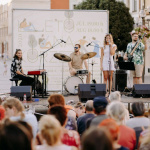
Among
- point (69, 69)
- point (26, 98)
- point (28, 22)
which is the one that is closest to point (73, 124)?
point (26, 98)

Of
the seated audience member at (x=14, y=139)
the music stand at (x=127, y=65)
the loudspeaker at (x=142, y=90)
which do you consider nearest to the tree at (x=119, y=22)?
the music stand at (x=127, y=65)

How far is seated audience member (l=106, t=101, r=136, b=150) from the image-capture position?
523cm

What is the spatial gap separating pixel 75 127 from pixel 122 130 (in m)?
1.23

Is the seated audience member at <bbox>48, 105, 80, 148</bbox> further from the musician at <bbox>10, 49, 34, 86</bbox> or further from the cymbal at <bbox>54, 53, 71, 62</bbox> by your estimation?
the cymbal at <bbox>54, 53, 71, 62</bbox>

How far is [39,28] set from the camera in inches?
589

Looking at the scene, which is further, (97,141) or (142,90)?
(142,90)

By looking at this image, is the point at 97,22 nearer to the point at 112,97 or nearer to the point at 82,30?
the point at 82,30

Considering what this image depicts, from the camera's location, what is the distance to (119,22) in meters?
37.7

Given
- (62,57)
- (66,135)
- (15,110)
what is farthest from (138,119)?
(62,57)

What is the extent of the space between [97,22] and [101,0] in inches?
974

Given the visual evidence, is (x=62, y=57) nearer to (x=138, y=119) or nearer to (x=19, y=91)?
(x=19, y=91)

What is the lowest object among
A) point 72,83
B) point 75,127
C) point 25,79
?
point 75,127

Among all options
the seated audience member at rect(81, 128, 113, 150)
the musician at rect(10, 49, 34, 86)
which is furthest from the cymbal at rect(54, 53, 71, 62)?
the seated audience member at rect(81, 128, 113, 150)

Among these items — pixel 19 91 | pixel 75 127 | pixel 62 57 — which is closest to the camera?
pixel 75 127
